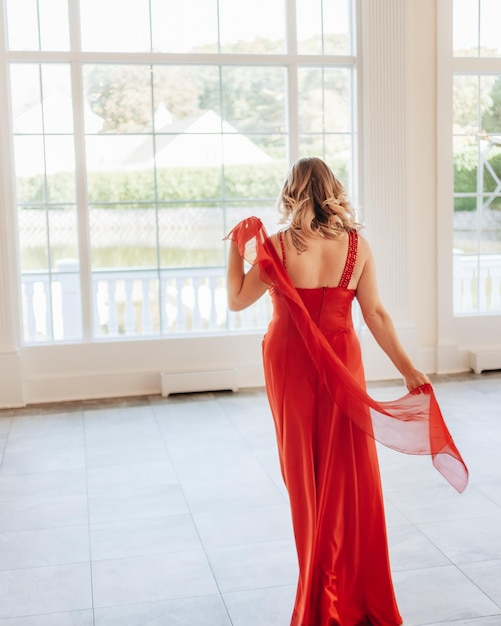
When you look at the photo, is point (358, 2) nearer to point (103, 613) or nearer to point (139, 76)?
point (139, 76)

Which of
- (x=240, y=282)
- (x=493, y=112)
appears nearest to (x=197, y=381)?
(x=493, y=112)

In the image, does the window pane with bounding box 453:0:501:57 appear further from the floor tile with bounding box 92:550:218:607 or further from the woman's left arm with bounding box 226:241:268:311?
the floor tile with bounding box 92:550:218:607

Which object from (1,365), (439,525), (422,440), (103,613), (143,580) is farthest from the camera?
(1,365)

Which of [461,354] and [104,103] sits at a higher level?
[104,103]

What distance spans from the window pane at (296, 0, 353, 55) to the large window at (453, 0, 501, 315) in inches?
35.1

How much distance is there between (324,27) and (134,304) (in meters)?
2.60

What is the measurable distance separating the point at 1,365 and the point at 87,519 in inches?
101

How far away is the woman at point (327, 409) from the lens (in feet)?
8.97

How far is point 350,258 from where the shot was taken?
2.83 meters

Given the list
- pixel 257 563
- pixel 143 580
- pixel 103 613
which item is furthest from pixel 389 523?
pixel 103 613

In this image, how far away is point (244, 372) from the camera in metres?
6.71

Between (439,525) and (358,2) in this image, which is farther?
(358,2)

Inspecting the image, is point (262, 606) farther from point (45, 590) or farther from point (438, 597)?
point (45, 590)

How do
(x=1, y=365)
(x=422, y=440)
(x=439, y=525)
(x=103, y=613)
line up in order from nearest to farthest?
(x=422, y=440) < (x=103, y=613) < (x=439, y=525) < (x=1, y=365)
